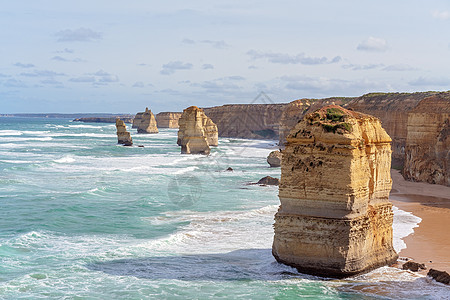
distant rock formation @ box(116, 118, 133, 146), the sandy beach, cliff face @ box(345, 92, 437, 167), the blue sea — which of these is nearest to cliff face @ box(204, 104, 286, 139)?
distant rock formation @ box(116, 118, 133, 146)

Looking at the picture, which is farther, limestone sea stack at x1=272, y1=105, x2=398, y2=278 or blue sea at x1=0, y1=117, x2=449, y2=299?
limestone sea stack at x1=272, y1=105, x2=398, y2=278

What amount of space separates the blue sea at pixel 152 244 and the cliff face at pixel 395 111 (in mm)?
15996

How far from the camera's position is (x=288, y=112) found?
A: 87.5 m

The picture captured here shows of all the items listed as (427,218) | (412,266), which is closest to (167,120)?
(427,218)

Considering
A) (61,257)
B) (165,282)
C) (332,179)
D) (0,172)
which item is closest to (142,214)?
(61,257)

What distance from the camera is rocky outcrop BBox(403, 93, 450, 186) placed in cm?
Result: 3597

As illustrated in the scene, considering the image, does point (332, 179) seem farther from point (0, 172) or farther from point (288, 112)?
point (288, 112)

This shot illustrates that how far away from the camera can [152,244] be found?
20.3m

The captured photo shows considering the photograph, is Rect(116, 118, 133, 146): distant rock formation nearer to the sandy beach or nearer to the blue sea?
the blue sea

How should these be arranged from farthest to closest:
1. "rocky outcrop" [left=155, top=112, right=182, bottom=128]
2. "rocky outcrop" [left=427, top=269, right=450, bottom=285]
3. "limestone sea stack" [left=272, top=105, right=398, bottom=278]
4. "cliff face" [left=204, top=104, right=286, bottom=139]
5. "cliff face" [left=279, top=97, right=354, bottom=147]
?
"rocky outcrop" [left=155, top=112, right=182, bottom=128] < "cliff face" [left=204, top=104, right=286, bottom=139] < "cliff face" [left=279, top=97, right=354, bottom=147] < "rocky outcrop" [left=427, top=269, right=450, bottom=285] < "limestone sea stack" [left=272, top=105, right=398, bottom=278]

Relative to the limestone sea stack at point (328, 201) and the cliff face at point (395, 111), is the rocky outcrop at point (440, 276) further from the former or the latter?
the cliff face at point (395, 111)

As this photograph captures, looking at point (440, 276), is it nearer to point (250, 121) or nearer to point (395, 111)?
point (395, 111)

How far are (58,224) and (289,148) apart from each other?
39.3 ft

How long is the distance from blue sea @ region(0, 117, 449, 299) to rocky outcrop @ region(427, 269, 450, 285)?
1.19ft
